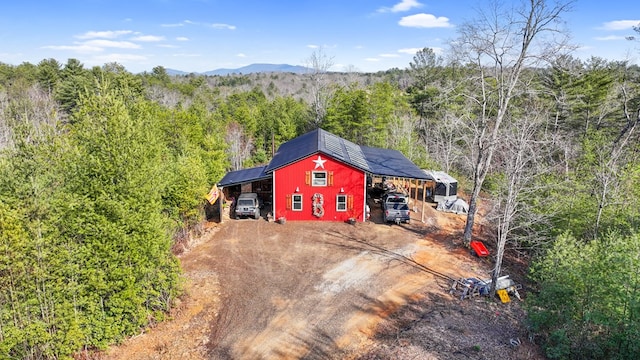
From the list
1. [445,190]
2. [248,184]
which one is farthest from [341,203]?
[445,190]

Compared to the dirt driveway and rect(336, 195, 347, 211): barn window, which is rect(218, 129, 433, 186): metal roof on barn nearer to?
rect(336, 195, 347, 211): barn window

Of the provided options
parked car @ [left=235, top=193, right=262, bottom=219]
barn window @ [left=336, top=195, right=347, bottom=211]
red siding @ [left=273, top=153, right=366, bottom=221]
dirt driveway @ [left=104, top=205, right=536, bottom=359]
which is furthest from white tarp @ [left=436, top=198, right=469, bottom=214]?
parked car @ [left=235, top=193, right=262, bottom=219]

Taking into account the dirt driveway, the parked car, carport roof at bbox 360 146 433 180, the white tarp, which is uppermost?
carport roof at bbox 360 146 433 180

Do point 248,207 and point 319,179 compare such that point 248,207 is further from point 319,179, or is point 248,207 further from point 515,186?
point 515,186

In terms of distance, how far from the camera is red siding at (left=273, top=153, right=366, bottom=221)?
24.3m

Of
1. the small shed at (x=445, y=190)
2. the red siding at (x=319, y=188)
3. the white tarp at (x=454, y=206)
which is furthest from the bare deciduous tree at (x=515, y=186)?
the red siding at (x=319, y=188)

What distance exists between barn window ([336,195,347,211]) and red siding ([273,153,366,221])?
0.20 metres

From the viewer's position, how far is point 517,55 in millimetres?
18234

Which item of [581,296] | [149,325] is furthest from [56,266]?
[581,296]

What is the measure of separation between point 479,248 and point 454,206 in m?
7.18

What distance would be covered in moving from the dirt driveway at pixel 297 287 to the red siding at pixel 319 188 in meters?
1.05

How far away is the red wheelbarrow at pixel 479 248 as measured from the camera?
19.9 metres

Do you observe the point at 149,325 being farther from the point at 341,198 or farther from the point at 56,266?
the point at 341,198

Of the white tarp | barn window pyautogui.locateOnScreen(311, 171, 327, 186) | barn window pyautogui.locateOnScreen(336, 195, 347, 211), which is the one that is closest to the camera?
barn window pyautogui.locateOnScreen(311, 171, 327, 186)
